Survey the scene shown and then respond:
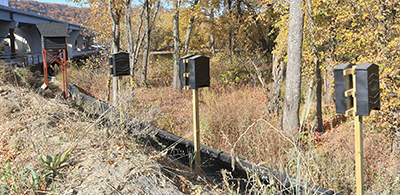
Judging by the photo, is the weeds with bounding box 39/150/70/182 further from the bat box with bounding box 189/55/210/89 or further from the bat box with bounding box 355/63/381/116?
the bat box with bounding box 355/63/381/116

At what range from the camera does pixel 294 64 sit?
20.6 feet

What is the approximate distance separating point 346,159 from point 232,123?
2277mm

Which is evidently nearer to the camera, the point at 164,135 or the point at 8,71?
the point at 164,135

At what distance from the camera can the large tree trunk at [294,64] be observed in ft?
20.5

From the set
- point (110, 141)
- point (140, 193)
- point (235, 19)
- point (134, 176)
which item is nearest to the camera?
point (140, 193)

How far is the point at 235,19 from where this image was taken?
15.1 meters

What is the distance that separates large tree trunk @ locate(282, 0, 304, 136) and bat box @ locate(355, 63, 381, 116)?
11.7ft

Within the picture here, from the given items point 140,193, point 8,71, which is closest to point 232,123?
point 140,193

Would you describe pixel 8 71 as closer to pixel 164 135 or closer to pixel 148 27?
pixel 148 27

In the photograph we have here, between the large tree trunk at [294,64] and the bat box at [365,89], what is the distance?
3.58 meters

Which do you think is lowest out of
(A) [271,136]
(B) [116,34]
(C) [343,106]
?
(A) [271,136]

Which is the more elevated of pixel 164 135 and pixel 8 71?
pixel 8 71

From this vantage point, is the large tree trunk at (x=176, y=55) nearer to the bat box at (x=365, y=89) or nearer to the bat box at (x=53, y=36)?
the bat box at (x=53, y=36)

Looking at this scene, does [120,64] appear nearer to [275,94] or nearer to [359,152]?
[275,94]
